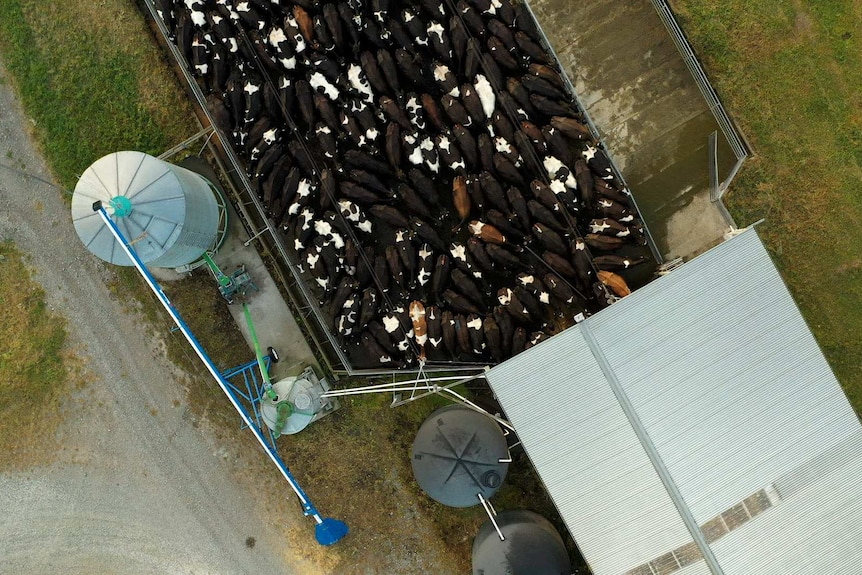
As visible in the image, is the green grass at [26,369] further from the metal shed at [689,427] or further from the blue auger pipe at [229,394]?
the metal shed at [689,427]

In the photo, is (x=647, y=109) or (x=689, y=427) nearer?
(x=689, y=427)

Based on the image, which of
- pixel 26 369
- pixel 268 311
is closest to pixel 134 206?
pixel 268 311

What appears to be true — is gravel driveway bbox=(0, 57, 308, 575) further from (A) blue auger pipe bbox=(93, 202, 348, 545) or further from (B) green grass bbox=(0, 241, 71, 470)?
(A) blue auger pipe bbox=(93, 202, 348, 545)

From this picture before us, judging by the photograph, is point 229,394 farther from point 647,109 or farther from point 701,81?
point 701,81

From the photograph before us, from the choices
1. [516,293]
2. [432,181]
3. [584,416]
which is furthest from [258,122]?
[584,416]

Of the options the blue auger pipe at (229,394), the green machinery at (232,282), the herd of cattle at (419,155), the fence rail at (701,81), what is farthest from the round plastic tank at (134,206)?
the fence rail at (701,81)

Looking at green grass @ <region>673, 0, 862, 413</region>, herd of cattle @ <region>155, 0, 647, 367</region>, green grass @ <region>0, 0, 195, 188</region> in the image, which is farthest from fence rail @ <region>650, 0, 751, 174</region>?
green grass @ <region>0, 0, 195, 188</region>
